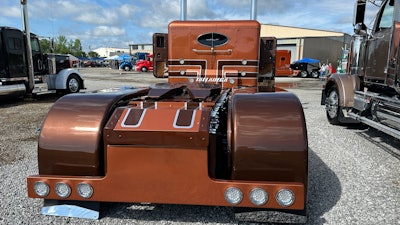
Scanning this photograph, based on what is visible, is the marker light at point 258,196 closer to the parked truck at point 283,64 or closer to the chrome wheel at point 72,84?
the chrome wheel at point 72,84

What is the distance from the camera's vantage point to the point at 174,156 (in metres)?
2.60

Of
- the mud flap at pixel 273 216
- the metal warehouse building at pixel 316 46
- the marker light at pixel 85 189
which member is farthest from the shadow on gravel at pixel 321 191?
the metal warehouse building at pixel 316 46

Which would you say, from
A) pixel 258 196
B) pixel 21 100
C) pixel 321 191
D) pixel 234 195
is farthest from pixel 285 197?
pixel 21 100

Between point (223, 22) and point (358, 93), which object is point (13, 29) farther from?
point (358, 93)

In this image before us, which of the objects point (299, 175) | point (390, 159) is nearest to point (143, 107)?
point (299, 175)

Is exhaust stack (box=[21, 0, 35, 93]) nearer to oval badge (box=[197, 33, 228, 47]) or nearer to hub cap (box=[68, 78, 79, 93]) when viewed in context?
hub cap (box=[68, 78, 79, 93])

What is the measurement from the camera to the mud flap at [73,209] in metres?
2.89

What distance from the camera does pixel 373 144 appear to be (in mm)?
5953

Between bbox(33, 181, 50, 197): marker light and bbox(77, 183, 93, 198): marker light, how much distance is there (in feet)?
0.87

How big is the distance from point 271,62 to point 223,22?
3.73ft

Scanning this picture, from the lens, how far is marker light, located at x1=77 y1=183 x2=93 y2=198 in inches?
104

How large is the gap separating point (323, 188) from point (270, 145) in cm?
164

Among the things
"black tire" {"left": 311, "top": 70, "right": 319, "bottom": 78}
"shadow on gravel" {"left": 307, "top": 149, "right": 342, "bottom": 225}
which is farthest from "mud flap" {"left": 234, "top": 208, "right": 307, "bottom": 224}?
"black tire" {"left": 311, "top": 70, "right": 319, "bottom": 78}

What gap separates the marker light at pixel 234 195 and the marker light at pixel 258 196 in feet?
0.30
